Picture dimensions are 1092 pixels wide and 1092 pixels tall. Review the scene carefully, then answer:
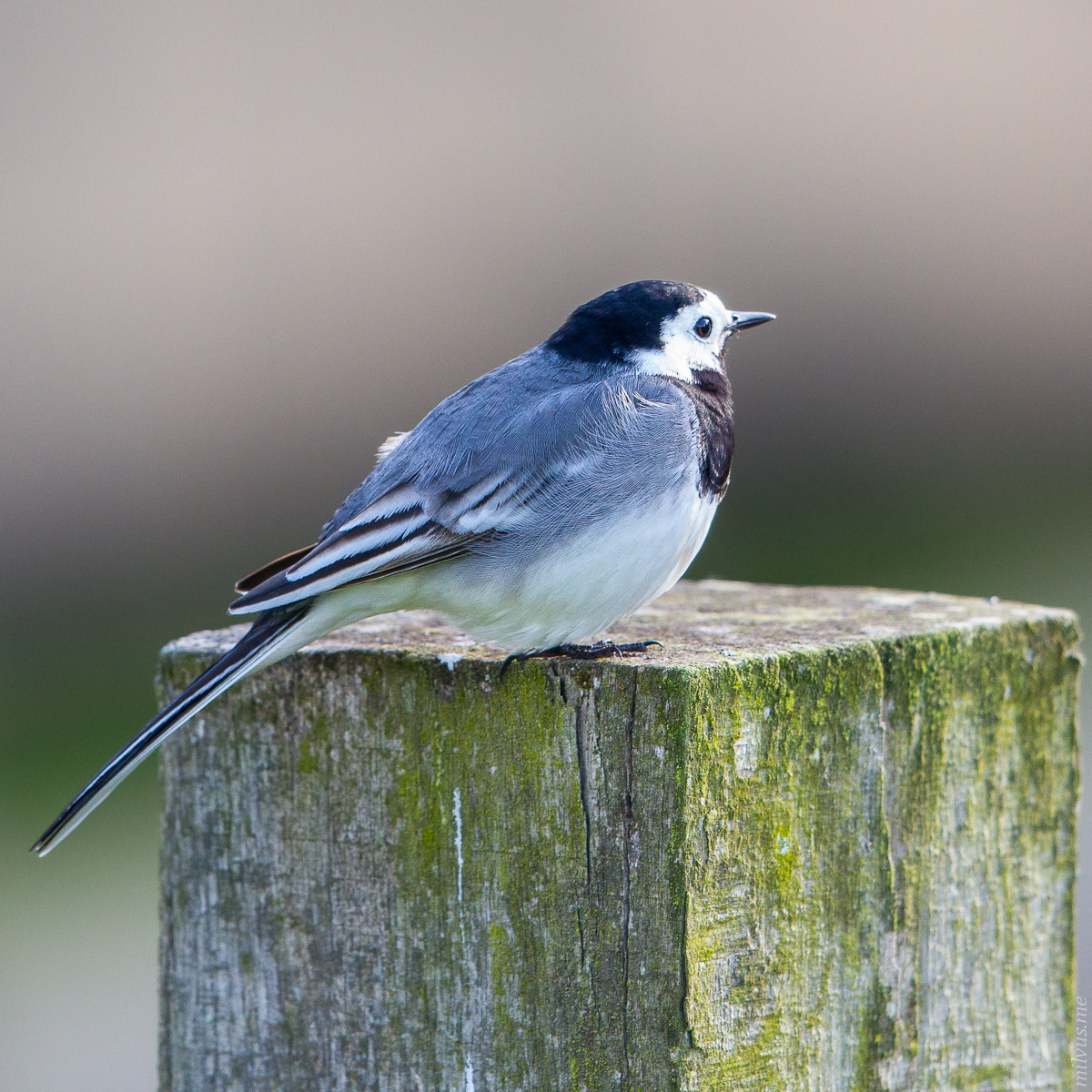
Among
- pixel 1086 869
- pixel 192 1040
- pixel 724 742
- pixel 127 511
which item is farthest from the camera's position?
pixel 127 511

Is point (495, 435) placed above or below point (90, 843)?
above

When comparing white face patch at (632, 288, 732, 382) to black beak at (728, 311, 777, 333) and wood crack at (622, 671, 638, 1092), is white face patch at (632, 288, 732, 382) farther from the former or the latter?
wood crack at (622, 671, 638, 1092)

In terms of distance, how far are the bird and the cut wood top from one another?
0.36 feet

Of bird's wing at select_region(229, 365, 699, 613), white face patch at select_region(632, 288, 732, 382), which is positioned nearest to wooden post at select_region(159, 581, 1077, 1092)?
bird's wing at select_region(229, 365, 699, 613)

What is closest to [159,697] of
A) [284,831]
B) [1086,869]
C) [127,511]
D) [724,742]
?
[284,831]

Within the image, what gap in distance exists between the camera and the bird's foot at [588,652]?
124 inches

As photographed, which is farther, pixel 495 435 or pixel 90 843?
pixel 90 843

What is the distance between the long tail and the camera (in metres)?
3.24

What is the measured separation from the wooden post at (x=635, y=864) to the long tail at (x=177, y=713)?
4.8 inches

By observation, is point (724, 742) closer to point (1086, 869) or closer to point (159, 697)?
point (159, 697)

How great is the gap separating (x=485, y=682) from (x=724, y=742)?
52cm

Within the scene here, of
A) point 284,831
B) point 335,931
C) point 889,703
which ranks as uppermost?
point 889,703

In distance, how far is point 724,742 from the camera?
288 cm

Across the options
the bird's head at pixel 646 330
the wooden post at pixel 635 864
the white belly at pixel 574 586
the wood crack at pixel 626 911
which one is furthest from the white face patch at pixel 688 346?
the wood crack at pixel 626 911
